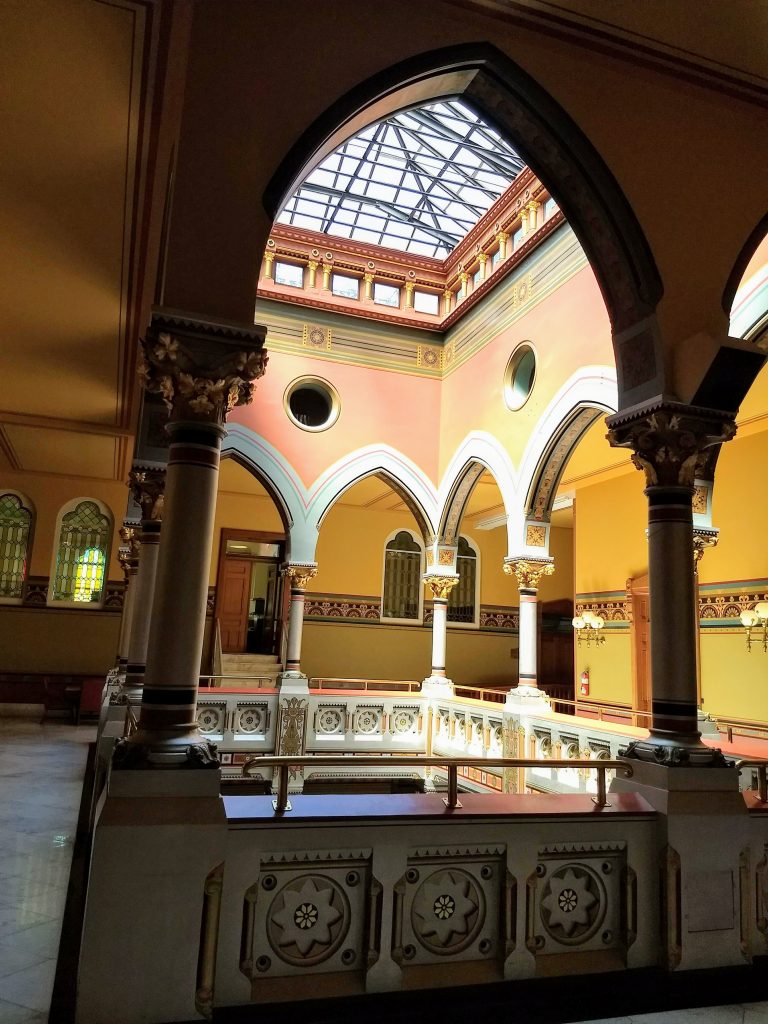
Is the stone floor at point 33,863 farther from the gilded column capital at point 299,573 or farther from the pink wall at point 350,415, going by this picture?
the pink wall at point 350,415

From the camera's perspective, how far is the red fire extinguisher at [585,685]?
13.6 meters

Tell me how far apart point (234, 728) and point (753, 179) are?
8.63 m

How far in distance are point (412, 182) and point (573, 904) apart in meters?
10.3

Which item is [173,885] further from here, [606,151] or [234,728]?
[234,728]

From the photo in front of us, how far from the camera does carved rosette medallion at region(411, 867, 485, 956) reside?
137 inches

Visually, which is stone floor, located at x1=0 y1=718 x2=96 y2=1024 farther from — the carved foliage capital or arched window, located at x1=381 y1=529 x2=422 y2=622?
arched window, located at x1=381 y1=529 x2=422 y2=622

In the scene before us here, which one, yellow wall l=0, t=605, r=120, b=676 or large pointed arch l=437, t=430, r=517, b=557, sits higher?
large pointed arch l=437, t=430, r=517, b=557

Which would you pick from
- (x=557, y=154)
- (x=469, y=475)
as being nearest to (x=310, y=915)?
(x=557, y=154)

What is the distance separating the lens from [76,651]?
587 inches

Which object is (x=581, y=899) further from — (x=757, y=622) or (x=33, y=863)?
(x=757, y=622)

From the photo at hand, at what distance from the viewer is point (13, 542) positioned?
15000 mm

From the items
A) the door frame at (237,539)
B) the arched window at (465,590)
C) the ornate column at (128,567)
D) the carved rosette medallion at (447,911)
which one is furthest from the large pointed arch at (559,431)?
the arched window at (465,590)

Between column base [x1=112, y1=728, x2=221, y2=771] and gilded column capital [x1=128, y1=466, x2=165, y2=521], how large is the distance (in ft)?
14.8

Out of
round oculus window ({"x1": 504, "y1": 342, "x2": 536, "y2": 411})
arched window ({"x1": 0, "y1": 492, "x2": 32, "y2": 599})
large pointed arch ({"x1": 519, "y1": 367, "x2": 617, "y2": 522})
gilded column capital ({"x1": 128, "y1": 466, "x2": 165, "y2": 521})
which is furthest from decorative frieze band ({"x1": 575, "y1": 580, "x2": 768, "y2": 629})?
arched window ({"x1": 0, "y1": 492, "x2": 32, "y2": 599})
